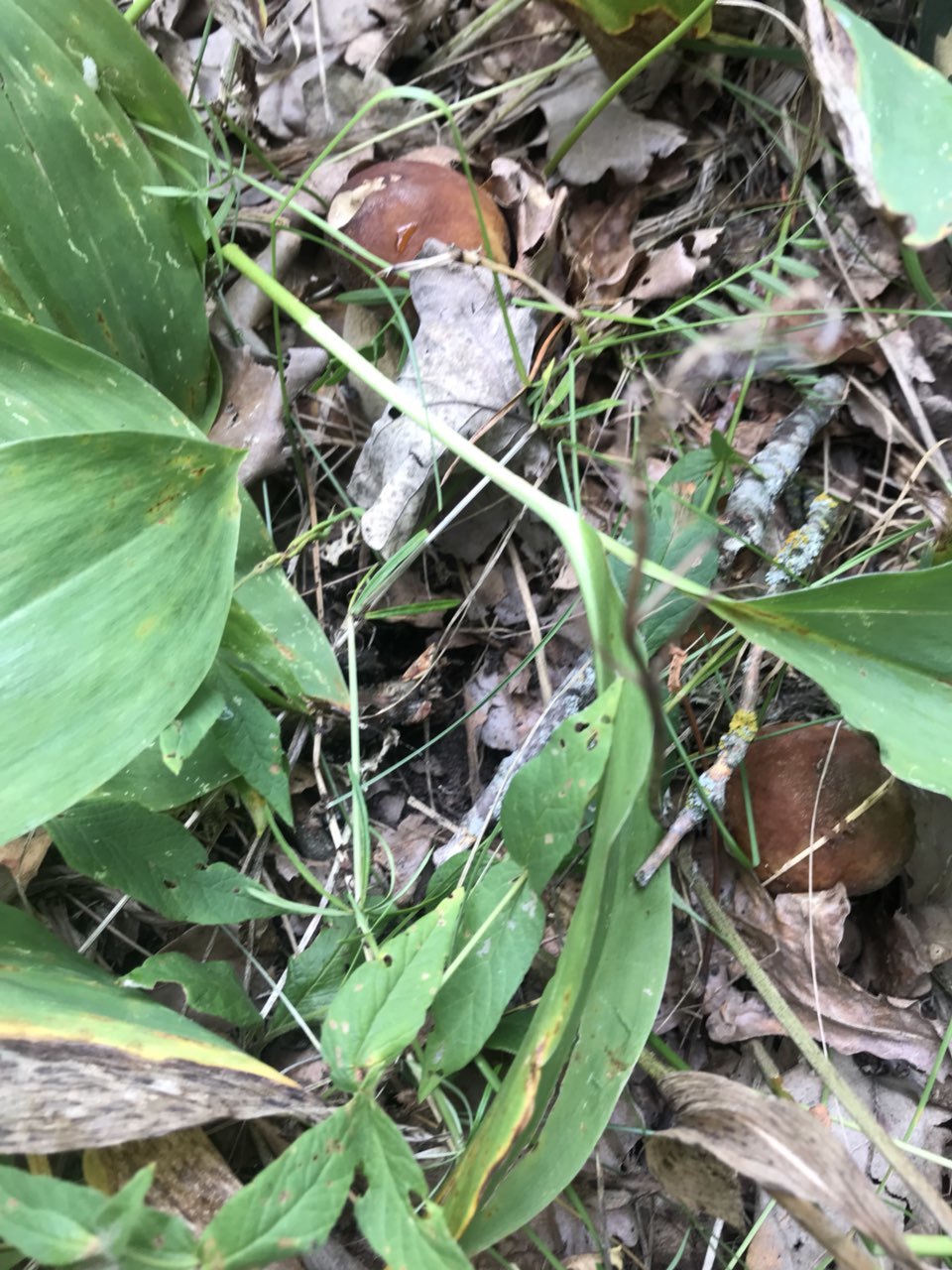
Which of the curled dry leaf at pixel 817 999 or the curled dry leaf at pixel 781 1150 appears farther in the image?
the curled dry leaf at pixel 817 999

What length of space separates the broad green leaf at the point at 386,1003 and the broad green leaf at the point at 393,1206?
0.09 ft

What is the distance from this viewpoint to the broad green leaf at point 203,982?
64cm

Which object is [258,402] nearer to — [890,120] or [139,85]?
[139,85]

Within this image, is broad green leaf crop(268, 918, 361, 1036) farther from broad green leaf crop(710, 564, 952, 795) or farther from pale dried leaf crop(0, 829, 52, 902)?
broad green leaf crop(710, 564, 952, 795)

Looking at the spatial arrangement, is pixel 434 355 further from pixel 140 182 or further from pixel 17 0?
pixel 17 0

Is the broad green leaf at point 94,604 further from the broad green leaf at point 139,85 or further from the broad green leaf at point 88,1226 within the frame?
the broad green leaf at point 139,85

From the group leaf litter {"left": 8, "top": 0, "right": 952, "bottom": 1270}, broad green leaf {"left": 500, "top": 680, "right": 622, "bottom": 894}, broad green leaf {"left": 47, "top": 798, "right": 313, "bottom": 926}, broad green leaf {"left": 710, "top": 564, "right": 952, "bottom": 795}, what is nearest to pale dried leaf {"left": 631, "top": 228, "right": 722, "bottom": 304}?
leaf litter {"left": 8, "top": 0, "right": 952, "bottom": 1270}

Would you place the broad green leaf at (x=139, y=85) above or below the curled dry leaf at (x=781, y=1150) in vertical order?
above

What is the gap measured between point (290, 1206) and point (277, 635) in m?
0.47

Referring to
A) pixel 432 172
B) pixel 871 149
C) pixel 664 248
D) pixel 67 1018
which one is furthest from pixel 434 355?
pixel 67 1018

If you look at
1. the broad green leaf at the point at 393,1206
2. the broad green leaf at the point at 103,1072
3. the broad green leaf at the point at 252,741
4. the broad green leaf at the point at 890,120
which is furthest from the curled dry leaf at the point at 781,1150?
the broad green leaf at the point at 890,120

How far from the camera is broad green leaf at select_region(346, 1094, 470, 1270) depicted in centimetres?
47

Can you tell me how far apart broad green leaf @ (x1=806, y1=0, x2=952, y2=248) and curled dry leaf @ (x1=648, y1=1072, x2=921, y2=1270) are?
1.86ft

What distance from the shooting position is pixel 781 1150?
0.48 m
